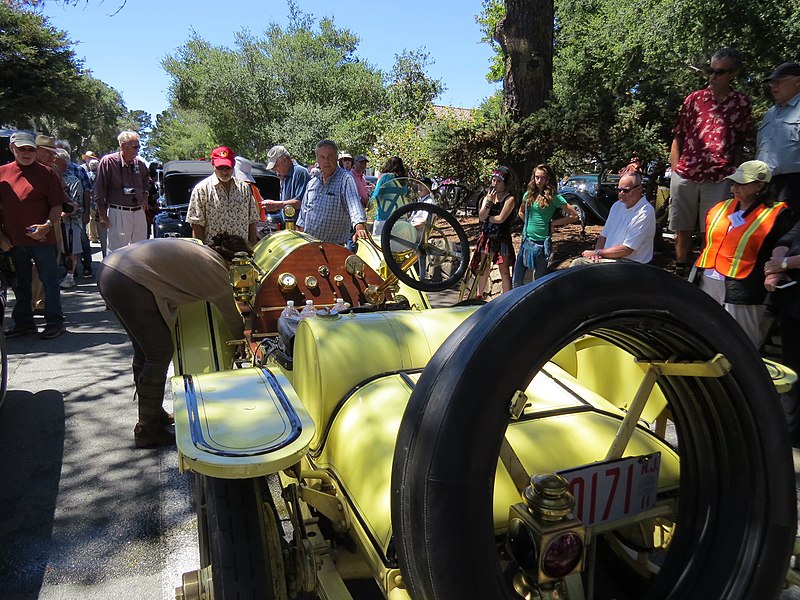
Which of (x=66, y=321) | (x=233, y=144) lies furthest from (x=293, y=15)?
(x=66, y=321)

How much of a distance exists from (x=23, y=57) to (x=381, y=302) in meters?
31.0

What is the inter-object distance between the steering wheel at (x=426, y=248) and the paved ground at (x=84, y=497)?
183cm

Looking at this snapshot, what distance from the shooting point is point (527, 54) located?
8.94 meters

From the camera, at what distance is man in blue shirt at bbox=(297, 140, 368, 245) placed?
5.05 metres

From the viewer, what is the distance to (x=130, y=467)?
350 centimetres

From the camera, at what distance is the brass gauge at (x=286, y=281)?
3.78 metres

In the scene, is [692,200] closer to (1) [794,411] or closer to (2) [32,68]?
(1) [794,411]

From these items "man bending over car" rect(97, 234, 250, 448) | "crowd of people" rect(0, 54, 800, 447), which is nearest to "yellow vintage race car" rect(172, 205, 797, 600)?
"man bending over car" rect(97, 234, 250, 448)

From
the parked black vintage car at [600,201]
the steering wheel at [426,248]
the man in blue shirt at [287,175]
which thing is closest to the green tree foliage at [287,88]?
the parked black vintage car at [600,201]

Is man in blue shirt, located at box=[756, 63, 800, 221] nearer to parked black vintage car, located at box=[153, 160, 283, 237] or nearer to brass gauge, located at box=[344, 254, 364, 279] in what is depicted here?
brass gauge, located at box=[344, 254, 364, 279]

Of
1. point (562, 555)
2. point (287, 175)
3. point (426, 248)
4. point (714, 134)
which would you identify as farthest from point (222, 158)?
point (714, 134)

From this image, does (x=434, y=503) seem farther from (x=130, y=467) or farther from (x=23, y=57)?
(x=23, y=57)

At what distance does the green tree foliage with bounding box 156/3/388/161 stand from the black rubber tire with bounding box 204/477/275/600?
28024 mm

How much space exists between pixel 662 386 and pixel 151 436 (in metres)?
3.22
